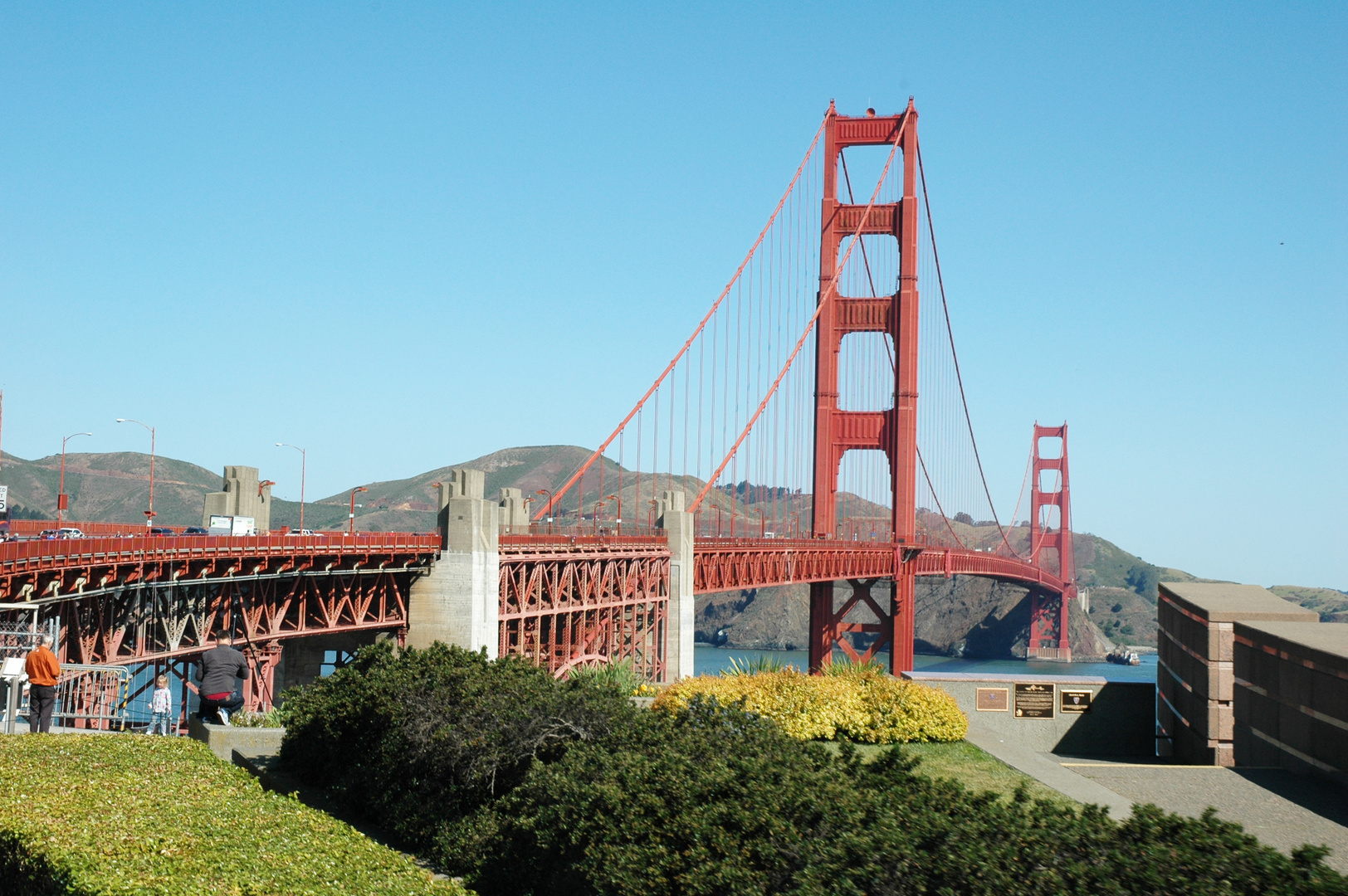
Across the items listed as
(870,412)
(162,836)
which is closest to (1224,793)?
(162,836)

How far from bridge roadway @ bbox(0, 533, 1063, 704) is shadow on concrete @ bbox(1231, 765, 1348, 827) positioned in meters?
17.8

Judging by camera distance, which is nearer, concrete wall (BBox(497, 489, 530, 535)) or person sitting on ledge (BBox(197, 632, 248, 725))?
person sitting on ledge (BBox(197, 632, 248, 725))

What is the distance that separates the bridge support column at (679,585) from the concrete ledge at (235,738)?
110ft

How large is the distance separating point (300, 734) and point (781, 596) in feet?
500

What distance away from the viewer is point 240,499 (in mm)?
37688

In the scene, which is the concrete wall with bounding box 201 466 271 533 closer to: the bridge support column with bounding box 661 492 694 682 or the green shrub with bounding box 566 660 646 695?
the bridge support column with bounding box 661 492 694 682

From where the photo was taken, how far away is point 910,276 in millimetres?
67125

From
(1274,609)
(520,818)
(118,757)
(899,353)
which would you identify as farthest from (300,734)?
(899,353)

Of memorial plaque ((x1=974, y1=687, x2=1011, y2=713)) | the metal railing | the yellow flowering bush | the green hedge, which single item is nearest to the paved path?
the yellow flowering bush

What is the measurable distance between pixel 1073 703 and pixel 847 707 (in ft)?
19.7

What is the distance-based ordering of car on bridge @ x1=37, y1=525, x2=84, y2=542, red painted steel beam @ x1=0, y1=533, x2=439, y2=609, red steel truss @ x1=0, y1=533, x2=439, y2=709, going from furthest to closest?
car on bridge @ x1=37, y1=525, x2=84, y2=542 → red steel truss @ x1=0, y1=533, x2=439, y2=709 → red painted steel beam @ x1=0, y1=533, x2=439, y2=609

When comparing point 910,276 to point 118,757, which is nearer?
point 118,757

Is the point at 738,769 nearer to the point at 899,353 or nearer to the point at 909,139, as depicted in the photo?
the point at 899,353

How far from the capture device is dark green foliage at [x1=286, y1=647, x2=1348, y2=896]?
24.1ft
